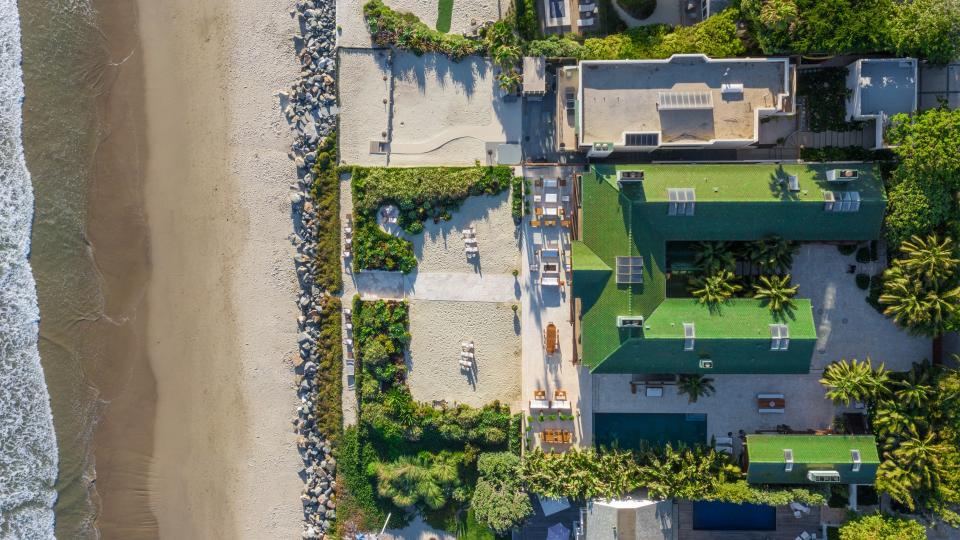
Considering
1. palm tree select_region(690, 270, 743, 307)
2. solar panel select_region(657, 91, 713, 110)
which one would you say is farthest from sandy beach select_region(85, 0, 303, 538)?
palm tree select_region(690, 270, 743, 307)

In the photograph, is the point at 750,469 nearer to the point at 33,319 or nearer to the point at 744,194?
the point at 744,194

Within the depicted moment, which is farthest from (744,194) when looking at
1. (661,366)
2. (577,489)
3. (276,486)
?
(276,486)

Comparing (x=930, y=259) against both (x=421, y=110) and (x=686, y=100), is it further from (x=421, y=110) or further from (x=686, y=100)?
(x=421, y=110)

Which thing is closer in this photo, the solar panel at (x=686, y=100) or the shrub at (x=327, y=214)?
the solar panel at (x=686, y=100)

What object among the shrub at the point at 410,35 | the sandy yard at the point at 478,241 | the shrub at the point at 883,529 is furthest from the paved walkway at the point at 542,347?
the shrub at the point at 883,529

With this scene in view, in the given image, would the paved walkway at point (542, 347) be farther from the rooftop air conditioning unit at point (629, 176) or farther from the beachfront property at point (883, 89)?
the beachfront property at point (883, 89)
